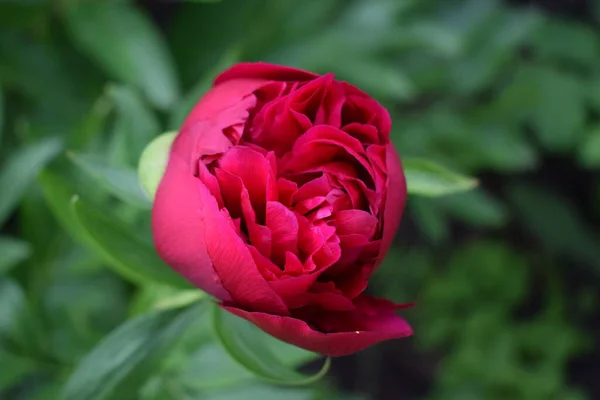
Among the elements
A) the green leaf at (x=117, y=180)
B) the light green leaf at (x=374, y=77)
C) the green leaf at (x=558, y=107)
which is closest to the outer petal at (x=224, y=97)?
the green leaf at (x=117, y=180)

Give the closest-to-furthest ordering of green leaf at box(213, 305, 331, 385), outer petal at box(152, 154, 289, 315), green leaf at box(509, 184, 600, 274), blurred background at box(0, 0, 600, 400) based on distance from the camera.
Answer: outer petal at box(152, 154, 289, 315), green leaf at box(213, 305, 331, 385), blurred background at box(0, 0, 600, 400), green leaf at box(509, 184, 600, 274)

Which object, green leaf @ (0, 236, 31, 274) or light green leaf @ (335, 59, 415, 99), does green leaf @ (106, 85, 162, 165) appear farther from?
light green leaf @ (335, 59, 415, 99)

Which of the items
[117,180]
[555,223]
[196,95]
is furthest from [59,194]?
[555,223]

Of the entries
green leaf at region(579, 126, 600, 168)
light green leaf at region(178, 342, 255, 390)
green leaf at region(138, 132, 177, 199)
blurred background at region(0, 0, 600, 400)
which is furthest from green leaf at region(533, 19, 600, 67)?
green leaf at region(138, 132, 177, 199)

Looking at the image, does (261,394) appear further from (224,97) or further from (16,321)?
(224,97)

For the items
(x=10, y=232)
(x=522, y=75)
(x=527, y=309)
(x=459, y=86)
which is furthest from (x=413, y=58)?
(x=527, y=309)

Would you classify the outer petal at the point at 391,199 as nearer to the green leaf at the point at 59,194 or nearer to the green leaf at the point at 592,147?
the green leaf at the point at 59,194
